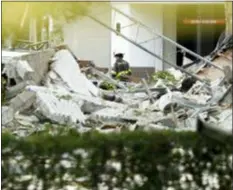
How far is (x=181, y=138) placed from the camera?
4.20 metres

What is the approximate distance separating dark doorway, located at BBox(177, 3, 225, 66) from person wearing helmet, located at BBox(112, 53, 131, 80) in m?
2.70

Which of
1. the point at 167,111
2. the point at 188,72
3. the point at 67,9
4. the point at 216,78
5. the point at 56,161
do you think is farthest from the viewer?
the point at 188,72

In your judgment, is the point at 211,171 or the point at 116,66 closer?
the point at 211,171

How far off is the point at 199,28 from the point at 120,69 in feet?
14.3

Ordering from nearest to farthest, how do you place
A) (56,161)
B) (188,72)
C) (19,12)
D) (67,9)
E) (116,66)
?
(56,161) < (19,12) < (67,9) < (188,72) < (116,66)

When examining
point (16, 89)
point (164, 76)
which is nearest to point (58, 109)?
point (16, 89)

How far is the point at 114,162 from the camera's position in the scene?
4.18m

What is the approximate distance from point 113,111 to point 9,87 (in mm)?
1798

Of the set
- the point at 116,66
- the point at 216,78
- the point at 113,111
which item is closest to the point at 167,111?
the point at 113,111

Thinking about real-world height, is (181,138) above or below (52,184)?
above

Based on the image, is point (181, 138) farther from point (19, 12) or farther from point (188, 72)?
point (188, 72)

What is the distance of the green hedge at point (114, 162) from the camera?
13.7 ft

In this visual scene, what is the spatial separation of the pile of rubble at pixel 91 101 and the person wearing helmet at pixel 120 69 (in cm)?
155

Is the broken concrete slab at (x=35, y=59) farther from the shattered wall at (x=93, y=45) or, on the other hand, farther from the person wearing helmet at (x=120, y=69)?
the shattered wall at (x=93, y=45)
